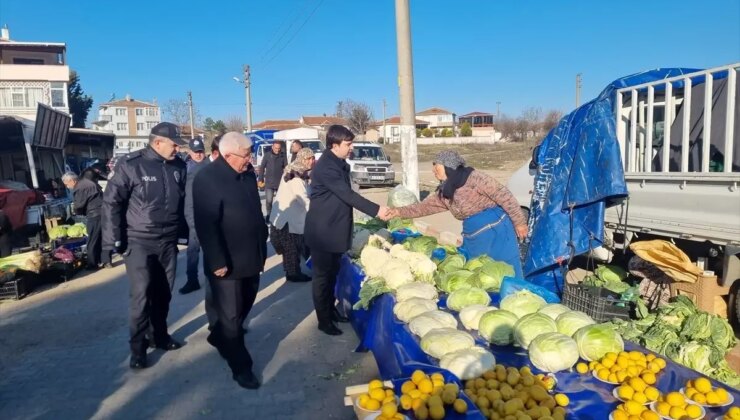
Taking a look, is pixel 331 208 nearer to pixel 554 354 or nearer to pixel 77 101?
pixel 554 354

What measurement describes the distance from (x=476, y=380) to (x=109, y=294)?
20.1 feet

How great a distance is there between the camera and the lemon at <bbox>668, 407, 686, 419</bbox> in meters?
2.47

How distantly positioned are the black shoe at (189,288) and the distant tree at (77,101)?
4632 centimetres

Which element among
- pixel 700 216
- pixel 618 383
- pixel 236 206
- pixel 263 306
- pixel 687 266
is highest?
pixel 236 206

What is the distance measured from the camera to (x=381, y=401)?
2.65 metres

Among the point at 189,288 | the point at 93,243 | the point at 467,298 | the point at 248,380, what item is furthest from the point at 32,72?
the point at 467,298

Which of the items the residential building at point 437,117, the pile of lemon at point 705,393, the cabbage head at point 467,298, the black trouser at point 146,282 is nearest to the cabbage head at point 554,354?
the pile of lemon at point 705,393

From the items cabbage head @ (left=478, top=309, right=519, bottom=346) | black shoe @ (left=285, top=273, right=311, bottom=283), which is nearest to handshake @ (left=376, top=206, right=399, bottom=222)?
cabbage head @ (left=478, top=309, right=519, bottom=346)

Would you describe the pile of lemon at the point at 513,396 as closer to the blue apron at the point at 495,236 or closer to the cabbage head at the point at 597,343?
the cabbage head at the point at 597,343

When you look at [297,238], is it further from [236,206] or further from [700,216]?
[700,216]

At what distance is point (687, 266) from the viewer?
4.44 m

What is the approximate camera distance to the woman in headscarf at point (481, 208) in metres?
4.82

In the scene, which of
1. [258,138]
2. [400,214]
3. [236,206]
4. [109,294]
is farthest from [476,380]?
[258,138]

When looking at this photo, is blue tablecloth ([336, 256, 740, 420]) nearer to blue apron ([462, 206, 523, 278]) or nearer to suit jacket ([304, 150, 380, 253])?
suit jacket ([304, 150, 380, 253])
